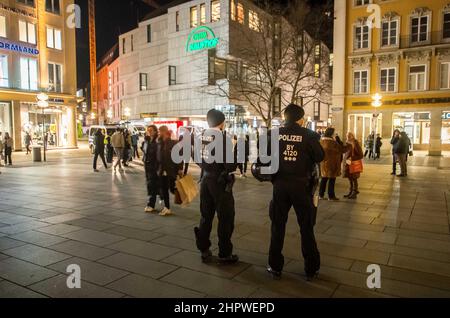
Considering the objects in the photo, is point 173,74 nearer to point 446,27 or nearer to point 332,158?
point 446,27

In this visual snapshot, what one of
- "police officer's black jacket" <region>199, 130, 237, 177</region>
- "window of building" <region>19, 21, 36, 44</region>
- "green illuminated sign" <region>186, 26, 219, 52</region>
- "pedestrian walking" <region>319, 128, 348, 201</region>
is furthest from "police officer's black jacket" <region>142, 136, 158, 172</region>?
"green illuminated sign" <region>186, 26, 219, 52</region>

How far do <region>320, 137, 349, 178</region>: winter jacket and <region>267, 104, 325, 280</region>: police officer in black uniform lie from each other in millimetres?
5159

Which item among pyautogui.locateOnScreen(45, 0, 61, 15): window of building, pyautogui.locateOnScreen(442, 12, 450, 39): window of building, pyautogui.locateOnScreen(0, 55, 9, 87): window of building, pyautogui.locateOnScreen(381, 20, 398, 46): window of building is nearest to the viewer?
pyautogui.locateOnScreen(442, 12, 450, 39): window of building

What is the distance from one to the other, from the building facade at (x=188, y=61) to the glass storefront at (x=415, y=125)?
29.9 ft

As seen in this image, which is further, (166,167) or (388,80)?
(388,80)

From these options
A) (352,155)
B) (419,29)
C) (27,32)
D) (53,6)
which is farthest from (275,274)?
(53,6)

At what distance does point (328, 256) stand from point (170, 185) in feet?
11.9

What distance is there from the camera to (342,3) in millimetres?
30453

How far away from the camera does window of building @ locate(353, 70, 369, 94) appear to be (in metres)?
30.2

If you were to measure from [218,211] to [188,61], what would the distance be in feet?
117

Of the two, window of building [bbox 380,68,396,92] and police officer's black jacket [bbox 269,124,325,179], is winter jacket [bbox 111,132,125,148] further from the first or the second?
window of building [bbox 380,68,396,92]

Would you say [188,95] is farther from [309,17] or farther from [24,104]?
[309,17]

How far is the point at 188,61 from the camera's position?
127 ft
